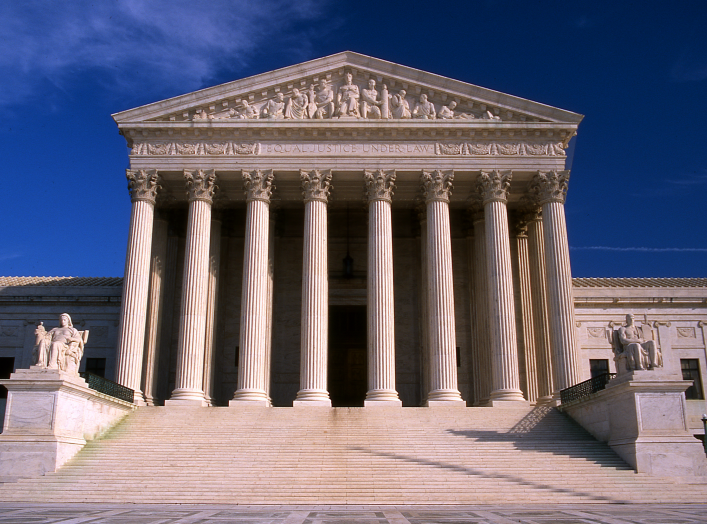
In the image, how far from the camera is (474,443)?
24625 mm

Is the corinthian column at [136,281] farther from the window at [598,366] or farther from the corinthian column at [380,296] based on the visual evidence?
the window at [598,366]

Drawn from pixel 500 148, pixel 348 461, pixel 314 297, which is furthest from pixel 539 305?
pixel 348 461

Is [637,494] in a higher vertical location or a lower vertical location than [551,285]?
lower

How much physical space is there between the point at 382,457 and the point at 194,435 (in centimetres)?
761

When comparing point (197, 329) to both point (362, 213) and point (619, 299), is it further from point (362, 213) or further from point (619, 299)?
point (619, 299)

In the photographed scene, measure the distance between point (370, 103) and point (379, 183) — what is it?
168 inches

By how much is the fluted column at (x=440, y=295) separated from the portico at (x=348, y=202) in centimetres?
7

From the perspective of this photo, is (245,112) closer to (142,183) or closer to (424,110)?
(142,183)

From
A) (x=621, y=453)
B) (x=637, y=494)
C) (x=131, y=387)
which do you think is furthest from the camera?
(x=131, y=387)

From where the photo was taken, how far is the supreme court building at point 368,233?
3120cm

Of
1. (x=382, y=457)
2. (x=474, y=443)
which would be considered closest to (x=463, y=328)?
(x=474, y=443)

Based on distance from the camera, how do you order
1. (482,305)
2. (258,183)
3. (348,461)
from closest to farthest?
(348,461)
(258,183)
(482,305)

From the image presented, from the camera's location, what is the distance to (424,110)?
1331 inches

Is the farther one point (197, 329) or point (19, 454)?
point (197, 329)
